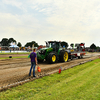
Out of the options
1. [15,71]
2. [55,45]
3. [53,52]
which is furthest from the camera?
[55,45]

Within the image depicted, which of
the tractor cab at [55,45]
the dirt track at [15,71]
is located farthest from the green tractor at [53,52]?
the dirt track at [15,71]

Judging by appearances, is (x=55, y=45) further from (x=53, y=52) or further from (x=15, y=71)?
(x=15, y=71)

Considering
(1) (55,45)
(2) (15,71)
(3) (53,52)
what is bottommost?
(2) (15,71)

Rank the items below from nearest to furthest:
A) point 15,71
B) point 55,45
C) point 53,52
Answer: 1. point 15,71
2. point 53,52
3. point 55,45

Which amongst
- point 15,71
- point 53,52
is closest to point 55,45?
point 53,52

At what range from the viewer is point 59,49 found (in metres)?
12.6

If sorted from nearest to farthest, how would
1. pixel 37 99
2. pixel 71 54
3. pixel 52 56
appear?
pixel 37 99
pixel 52 56
pixel 71 54

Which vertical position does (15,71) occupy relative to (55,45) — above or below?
below

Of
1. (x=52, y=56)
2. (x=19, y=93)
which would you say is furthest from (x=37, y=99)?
(x=52, y=56)

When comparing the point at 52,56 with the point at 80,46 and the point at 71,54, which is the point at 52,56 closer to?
the point at 71,54

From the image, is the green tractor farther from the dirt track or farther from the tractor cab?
the dirt track

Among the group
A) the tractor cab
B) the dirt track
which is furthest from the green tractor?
the dirt track

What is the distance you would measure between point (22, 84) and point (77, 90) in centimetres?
255

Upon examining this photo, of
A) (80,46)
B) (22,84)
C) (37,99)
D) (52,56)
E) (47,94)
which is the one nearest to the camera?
(37,99)
